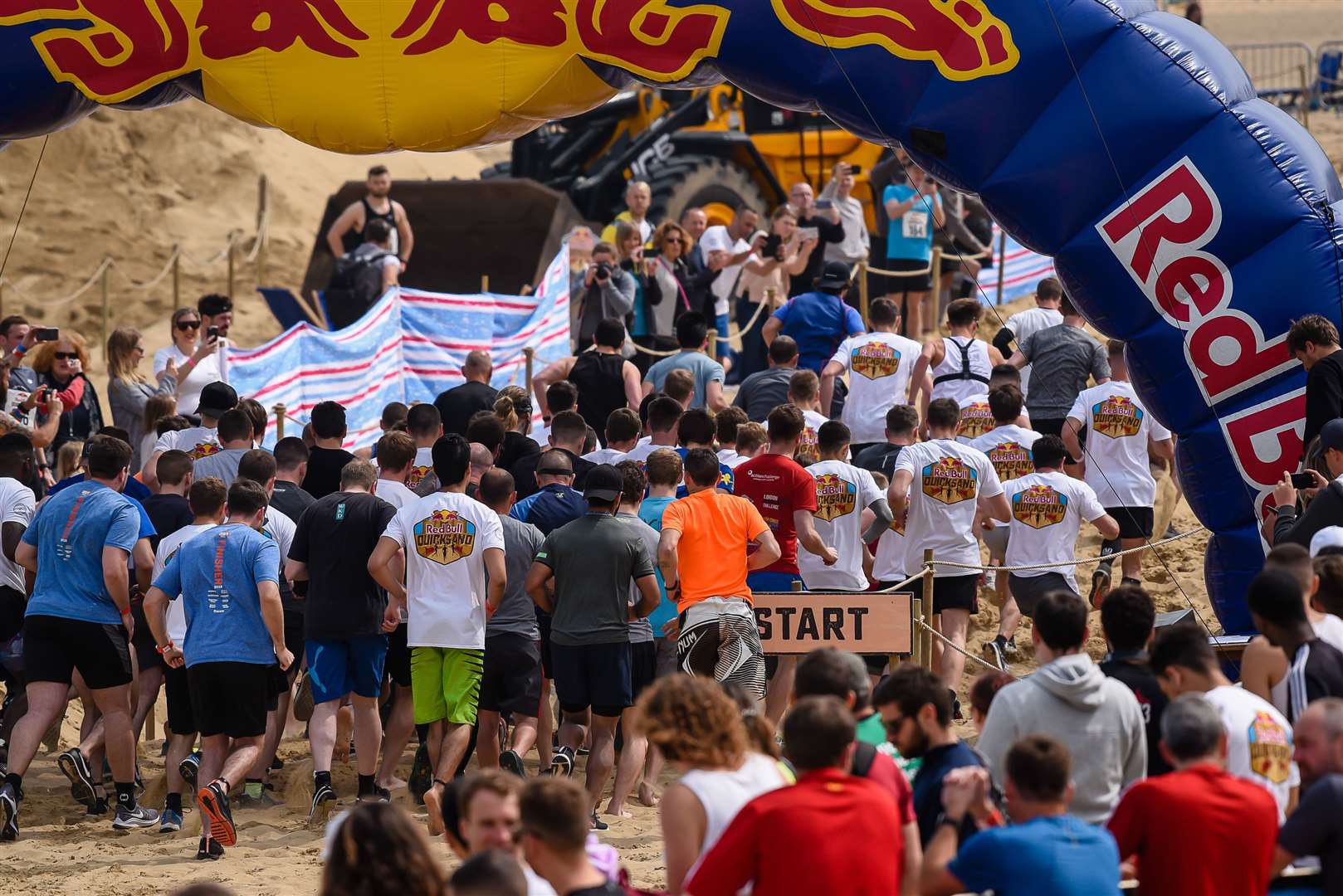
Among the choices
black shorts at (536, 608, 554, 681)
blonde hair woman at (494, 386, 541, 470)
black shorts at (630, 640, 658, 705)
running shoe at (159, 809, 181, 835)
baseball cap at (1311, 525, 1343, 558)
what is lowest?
running shoe at (159, 809, 181, 835)

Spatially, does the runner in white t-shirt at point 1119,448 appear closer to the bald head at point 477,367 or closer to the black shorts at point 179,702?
the bald head at point 477,367

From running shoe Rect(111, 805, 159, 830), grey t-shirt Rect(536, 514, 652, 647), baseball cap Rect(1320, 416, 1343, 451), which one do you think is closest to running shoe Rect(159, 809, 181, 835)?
running shoe Rect(111, 805, 159, 830)

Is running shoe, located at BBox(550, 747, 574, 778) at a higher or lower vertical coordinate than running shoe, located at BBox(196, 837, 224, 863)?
higher

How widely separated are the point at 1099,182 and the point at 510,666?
A: 11.8 ft

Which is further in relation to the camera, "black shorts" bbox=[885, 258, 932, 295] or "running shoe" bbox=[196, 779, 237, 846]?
"black shorts" bbox=[885, 258, 932, 295]

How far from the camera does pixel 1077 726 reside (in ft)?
18.3

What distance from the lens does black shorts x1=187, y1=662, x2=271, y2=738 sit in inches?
340

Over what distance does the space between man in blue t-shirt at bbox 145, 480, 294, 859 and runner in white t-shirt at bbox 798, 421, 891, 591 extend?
289cm

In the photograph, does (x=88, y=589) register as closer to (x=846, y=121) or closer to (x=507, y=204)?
(x=846, y=121)

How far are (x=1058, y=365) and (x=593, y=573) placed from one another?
535 centimetres

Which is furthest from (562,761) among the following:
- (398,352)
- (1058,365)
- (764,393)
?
(398,352)

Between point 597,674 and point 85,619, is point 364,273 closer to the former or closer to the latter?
point 85,619

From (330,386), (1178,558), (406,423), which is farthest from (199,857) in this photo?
(1178,558)

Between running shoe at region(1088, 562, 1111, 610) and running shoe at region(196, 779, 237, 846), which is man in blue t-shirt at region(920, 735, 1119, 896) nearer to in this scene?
running shoe at region(196, 779, 237, 846)
